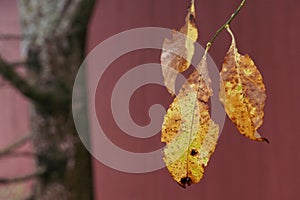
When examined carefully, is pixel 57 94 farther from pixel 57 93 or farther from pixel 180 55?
pixel 180 55

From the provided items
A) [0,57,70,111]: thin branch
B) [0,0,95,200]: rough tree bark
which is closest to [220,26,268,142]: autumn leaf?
[0,57,70,111]: thin branch

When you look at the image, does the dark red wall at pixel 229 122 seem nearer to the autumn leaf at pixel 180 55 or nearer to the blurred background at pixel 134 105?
the blurred background at pixel 134 105

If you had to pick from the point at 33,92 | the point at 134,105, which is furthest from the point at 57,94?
the point at 134,105

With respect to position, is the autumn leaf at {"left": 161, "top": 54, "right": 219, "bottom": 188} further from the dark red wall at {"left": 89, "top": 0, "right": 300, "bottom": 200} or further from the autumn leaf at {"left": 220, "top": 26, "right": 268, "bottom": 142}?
the dark red wall at {"left": 89, "top": 0, "right": 300, "bottom": 200}

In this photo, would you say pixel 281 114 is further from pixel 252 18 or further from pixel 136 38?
pixel 136 38

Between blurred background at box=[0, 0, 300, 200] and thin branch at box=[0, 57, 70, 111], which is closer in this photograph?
thin branch at box=[0, 57, 70, 111]

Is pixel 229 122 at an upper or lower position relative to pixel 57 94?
lower

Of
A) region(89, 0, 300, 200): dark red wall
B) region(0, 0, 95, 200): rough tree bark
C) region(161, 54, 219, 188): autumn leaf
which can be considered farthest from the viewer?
region(89, 0, 300, 200): dark red wall

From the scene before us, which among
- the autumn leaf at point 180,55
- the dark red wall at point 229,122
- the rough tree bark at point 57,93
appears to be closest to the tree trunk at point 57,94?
the rough tree bark at point 57,93
